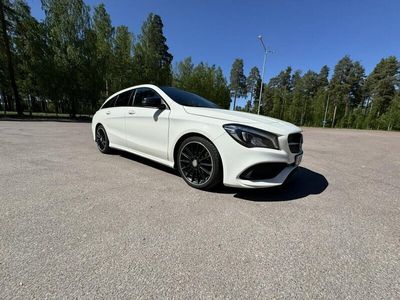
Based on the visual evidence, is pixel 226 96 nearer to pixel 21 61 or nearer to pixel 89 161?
pixel 21 61

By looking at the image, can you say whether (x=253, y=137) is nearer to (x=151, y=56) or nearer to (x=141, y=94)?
(x=141, y=94)

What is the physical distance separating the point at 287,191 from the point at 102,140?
4.49 metres

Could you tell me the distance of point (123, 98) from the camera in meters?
4.60

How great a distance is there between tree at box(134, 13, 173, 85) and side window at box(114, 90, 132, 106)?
83.0 ft

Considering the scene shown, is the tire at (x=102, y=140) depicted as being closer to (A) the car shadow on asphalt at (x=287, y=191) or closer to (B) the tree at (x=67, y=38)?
(A) the car shadow on asphalt at (x=287, y=191)

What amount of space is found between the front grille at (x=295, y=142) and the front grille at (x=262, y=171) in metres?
0.33

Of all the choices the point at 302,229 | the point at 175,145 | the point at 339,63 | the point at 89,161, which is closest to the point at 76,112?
the point at 89,161

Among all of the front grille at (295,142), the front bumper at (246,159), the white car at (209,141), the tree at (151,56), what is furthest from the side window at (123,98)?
the tree at (151,56)

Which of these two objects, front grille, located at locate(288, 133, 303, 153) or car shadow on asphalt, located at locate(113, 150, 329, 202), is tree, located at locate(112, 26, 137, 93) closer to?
car shadow on asphalt, located at locate(113, 150, 329, 202)

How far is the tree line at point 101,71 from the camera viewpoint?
19484mm

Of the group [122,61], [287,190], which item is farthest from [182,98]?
[122,61]

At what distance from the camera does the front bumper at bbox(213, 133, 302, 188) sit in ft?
8.69

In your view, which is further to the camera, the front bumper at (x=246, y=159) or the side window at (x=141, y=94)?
the side window at (x=141, y=94)

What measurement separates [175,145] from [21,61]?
81.8 feet
